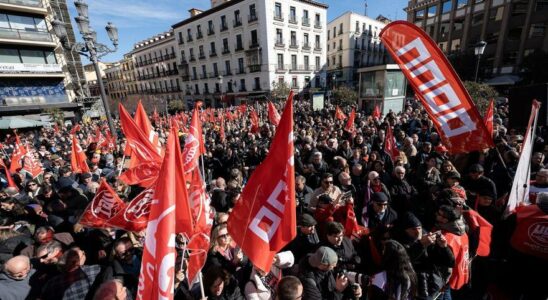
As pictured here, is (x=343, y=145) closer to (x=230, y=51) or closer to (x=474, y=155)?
(x=474, y=155)

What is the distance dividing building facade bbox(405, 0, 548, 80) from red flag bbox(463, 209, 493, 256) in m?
33.1

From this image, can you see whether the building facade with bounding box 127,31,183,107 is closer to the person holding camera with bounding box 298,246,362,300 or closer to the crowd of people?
the crowd of people

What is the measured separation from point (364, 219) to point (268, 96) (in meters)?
29.5

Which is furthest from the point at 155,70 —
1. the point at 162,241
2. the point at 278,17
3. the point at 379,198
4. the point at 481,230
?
the point at 481,230

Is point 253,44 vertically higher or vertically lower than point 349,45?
lower

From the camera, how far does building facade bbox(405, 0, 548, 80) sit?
26078 millimetres

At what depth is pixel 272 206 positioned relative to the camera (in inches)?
91.2

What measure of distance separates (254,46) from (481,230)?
3312 centimetres

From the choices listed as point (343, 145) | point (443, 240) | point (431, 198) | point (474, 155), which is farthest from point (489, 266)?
point (343, 145)

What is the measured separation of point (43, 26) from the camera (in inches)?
973

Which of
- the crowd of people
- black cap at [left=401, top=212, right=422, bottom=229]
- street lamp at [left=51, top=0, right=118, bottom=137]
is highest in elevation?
street lamp at [left=51, top=0, right=118, bottom=137]

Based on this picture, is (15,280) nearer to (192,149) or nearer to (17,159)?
(192,149)

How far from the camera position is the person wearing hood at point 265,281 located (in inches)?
92.9

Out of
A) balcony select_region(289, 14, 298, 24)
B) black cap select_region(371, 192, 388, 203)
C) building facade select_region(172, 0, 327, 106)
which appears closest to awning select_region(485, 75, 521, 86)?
building facade select_region(172, 0, 327, 106)
